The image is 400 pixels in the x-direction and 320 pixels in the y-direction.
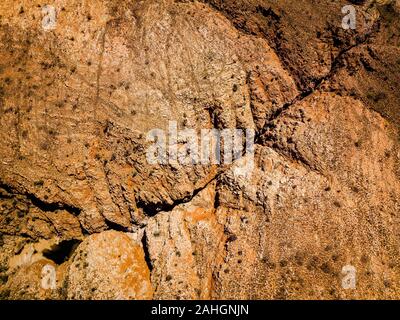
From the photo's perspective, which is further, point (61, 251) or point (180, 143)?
point (61, 251)

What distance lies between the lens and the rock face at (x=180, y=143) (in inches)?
706

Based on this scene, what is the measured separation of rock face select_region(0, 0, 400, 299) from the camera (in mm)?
17938

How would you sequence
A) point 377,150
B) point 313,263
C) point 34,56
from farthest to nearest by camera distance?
1. point 34,56
2. point 377,150
3. point 313,263

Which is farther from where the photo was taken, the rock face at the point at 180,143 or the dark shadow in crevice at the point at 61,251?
the dark shadow in crevice at the point at 61,251

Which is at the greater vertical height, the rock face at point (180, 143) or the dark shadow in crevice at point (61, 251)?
the rock face at point (180, 143)

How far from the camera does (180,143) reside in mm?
19391

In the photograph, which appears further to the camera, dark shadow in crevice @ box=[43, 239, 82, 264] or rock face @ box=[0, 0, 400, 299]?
dark shadow in crevice @ box=[43, 239, 82, 264]

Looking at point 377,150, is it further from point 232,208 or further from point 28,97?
point 28,97

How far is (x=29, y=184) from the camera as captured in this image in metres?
18.7

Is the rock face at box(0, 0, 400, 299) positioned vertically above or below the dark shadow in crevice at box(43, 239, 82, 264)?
above

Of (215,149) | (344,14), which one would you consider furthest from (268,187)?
(344,14)

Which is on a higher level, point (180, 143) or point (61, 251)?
point (180, 143)
